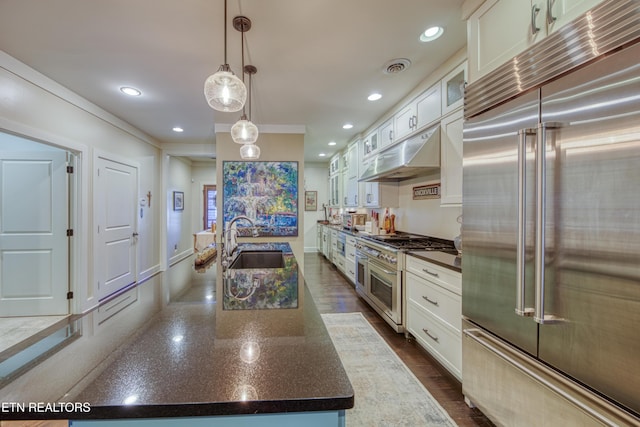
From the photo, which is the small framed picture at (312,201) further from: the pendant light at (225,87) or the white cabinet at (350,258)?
the pendant light at (225,87)

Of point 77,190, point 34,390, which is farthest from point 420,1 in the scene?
point 77,190

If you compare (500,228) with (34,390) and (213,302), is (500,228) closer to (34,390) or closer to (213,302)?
(213,302)

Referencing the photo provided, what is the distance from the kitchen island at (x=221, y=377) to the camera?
0.58 m

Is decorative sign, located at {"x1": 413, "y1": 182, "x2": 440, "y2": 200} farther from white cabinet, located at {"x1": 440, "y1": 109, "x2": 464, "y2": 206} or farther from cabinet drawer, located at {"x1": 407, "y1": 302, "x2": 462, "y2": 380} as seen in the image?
cabinet drawer, located at {"x1": 407, "y1": 302, "x2": 462, "y2": 380}

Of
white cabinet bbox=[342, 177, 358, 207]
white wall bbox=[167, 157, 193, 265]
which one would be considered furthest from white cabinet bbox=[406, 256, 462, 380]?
white wall bbox=[167, 157, 193, 265]

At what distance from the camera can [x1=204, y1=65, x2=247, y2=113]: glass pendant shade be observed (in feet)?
4.89

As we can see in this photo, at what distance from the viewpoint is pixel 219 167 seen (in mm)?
4445

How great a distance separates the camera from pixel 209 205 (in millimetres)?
8188

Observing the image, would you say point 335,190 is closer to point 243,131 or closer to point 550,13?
point 243,131

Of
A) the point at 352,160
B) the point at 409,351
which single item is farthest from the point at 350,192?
the point at 409,351

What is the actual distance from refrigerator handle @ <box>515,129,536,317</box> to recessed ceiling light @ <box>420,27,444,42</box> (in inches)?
54.1

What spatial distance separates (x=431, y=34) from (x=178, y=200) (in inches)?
247

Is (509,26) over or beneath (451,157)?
over

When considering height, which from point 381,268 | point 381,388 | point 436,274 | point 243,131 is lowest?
point 381,388
